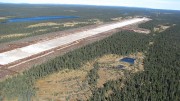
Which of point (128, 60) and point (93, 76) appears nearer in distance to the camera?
point (93, 76)

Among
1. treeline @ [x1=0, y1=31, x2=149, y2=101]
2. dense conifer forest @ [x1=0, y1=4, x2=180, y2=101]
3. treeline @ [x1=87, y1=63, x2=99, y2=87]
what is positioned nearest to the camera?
dense conifer forest @ [x1=0, y1=4, x2=180, y2=101]

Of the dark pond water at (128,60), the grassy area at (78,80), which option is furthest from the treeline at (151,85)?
the dark pond water at (128,60)

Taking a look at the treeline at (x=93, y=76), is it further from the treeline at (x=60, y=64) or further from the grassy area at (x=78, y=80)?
the treeline at (x=60, y=64)

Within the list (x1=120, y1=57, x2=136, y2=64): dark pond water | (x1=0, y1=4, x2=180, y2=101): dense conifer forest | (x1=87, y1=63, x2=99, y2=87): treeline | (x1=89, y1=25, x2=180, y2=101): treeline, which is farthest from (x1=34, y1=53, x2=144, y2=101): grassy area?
(x1=89, y1=25, x2=180, y2=101): treeline

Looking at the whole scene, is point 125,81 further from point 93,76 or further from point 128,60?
point 128,60

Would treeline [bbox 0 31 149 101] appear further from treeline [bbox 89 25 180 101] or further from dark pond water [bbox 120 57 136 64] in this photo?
treeline [bbox 89 25 180 101]

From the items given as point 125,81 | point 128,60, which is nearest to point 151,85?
point 125,81

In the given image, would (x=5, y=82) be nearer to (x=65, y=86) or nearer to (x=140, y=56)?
(x=65, y=86)

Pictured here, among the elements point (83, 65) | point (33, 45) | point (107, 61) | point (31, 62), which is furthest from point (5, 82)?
point (33, 45)
